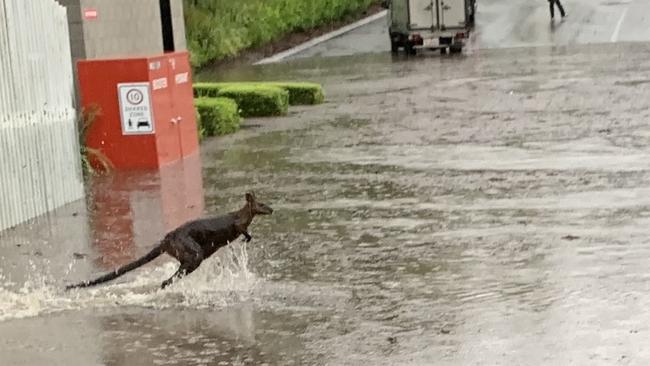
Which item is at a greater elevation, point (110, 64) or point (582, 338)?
point (110, 64)

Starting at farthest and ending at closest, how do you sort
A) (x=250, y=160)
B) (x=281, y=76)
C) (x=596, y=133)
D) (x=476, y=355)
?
(x=281, y=76)
(x=596, y=133)
(x=250, y=160)
(x=476, y=355)

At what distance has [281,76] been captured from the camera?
1214 inches

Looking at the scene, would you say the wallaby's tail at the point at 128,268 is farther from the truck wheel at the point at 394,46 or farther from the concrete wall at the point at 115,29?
the truck wheel at the point at 394,46

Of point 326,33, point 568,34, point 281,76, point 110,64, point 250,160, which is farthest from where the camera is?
point 326,33

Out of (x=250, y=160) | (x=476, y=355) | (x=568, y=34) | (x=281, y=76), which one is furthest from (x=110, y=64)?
(x=568, y=34)

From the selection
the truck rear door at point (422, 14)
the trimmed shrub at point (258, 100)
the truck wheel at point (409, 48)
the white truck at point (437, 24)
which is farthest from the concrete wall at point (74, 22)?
the truck wheel at point (409, 48)

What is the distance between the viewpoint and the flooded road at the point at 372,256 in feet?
23.7

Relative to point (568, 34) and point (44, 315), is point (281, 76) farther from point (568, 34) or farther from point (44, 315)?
point (44, 315)

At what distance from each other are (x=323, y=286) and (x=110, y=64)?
21.5 feet

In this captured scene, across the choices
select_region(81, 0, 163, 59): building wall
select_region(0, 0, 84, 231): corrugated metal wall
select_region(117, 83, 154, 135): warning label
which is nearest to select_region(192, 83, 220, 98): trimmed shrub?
select_region(81, 0, 163, 59): building wall

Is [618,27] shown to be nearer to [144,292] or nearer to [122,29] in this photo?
[122,29]

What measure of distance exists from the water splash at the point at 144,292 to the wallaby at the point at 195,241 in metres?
0.11

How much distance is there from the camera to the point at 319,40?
42531mm

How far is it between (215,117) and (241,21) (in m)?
21.8
